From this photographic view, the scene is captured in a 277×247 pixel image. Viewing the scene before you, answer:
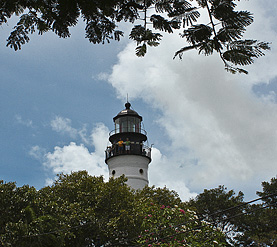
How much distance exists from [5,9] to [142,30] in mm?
1017

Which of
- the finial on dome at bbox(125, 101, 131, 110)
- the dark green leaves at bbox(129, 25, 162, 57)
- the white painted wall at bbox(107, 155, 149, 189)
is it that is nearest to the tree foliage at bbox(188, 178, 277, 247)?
the white painted wall at bbox(107, 155, 149, 189)

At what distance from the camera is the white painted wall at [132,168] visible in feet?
116

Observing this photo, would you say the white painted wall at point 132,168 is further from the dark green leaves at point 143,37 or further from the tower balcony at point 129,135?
the dark green leaves at point 143,37

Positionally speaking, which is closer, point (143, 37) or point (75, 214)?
point (143, 37)

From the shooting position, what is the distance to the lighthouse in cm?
3578

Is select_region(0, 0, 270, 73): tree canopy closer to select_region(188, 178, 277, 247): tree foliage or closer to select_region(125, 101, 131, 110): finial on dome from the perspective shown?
select_region(188, 178, 277, 247): tree foliage

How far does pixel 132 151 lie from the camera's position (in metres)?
36.7

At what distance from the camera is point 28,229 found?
60.0ft

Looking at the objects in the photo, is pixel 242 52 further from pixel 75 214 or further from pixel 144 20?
pixel 75 214

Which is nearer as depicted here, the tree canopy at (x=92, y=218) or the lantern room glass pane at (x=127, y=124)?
the tree canopy at (x=92, y=218)

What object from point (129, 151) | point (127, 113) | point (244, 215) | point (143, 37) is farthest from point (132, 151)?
point (143, 37)

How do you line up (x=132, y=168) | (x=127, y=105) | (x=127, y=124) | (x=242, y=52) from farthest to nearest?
(x=127, y=105)
(x=127, y=124)
(x=132, y=168)
(x=242, y=52)

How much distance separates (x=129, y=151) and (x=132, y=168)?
5.44ft

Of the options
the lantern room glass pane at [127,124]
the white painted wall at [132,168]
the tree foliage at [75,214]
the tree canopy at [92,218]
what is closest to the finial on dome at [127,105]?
the lantern room glass pane at [127,124]
